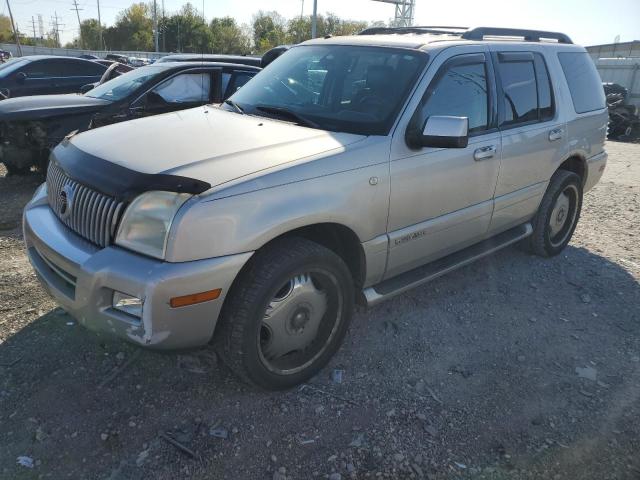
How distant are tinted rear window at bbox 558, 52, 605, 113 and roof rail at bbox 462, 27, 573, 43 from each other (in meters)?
0.24

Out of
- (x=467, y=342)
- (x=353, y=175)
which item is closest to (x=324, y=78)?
(x=353, y=175)

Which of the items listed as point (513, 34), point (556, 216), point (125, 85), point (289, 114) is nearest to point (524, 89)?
point (513, 34)

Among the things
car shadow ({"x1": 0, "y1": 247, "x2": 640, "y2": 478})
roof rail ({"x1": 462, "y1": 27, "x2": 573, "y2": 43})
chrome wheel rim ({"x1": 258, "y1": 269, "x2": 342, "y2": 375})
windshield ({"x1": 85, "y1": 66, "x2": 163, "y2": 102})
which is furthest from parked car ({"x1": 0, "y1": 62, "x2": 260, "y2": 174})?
chrome wheel rim ({"x1": 258, "y1": 269, "x2": 342, "y2": 375})

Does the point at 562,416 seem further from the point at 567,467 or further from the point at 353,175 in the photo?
the point at 353,175

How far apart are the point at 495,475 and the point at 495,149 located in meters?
2.21

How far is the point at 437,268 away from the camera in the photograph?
3.65 m

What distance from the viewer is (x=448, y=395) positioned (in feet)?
9.80

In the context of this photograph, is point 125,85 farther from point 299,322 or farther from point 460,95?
point 299,322

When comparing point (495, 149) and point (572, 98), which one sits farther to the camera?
point (572, 98)

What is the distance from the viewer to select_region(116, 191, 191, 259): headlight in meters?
2.31

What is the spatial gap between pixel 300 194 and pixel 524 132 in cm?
227

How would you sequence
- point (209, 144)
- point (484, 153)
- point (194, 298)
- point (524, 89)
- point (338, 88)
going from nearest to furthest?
point (194, 298), point (209, 144), point (338, 88), point (484, 153), point (524, 89)

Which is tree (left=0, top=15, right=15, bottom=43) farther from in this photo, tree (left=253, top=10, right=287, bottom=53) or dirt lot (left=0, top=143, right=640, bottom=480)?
dirt lot (left=0, top=143, right=640, bottom=480)

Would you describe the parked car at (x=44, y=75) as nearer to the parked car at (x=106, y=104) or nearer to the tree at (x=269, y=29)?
the parked car at (x=106, y=104)
